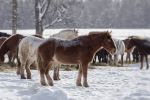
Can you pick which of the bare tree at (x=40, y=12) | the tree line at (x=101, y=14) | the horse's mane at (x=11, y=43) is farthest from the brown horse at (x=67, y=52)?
the tree line at (x=101, y=14)

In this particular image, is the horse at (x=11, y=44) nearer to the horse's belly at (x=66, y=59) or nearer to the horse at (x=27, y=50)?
the horse at (x=27, y=50)

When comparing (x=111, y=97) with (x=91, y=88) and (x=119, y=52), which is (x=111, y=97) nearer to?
(x=91, y=88)

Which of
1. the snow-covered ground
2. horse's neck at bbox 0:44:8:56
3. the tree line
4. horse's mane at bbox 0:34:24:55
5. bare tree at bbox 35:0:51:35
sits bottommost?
the snow-covered ground

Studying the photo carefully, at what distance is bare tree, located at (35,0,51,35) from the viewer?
1291 inches

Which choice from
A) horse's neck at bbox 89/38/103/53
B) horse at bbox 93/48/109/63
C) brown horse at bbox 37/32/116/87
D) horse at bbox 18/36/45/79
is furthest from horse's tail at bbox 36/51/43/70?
horse at bbox 93/48/109/63

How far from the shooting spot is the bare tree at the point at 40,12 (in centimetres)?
3278

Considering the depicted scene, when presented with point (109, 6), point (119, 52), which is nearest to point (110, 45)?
point (119, 52)

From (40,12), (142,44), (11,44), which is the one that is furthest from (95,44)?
(40,12)

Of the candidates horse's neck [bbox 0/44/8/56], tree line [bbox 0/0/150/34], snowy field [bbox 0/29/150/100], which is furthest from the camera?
tree line [bbox 0/0/150/34]

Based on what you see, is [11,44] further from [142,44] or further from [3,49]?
[142,44]

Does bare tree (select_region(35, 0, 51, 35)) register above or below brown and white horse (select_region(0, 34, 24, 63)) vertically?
above

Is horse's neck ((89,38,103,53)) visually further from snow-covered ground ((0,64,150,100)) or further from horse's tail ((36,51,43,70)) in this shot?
horse's tail ((36,51,43,70))

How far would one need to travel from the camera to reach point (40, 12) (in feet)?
110

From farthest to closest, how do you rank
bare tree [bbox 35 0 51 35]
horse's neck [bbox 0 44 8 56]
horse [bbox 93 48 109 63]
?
1. bare tree [bbox 35 0 51 35]
2. horse [bbox 93 48 109 63]
3. horse's neck [bbox 0 44 8 56]
